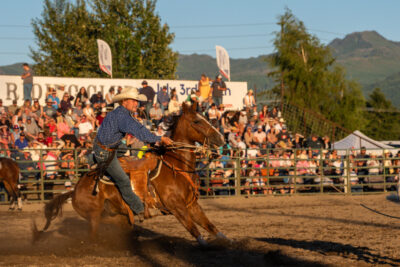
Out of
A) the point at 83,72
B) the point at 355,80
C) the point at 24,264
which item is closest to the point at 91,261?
the point at 24,264

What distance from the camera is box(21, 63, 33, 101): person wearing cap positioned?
16938 mm

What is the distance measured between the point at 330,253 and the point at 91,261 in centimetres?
324

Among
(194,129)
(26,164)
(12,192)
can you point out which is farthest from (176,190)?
(26,164)

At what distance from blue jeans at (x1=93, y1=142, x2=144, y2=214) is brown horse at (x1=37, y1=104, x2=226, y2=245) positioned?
5.9 inches

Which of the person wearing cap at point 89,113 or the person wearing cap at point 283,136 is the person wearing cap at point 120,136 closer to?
the person wearing cap at point 89,113

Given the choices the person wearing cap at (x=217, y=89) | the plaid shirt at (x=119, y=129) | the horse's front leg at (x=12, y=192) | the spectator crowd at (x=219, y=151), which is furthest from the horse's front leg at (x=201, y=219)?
the person wearing cap at (x=217, y=89)

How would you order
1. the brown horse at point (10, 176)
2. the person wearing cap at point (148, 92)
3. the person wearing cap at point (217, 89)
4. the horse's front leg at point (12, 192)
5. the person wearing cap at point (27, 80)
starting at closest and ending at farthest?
the horse's front leg at point (12, 192) < the brown horse at point (10, 176) < the person wearing cap at point (27, 80) < the person wearing cap at point (148, 92) < the person wearing cap at point (217, 89)

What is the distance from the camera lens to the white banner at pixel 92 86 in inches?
663

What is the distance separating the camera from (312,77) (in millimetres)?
43312

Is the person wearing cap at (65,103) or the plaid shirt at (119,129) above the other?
the person wearing cap at (65,103)

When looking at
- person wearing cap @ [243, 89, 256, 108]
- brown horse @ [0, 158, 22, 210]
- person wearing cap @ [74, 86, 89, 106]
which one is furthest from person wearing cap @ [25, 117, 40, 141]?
person wearing cap @ [243, 89, 256, 108]

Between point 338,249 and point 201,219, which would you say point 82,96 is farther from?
point 338,249

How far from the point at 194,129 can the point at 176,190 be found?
3.11 ft

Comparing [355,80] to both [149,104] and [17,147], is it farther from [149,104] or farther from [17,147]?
[17,147]
